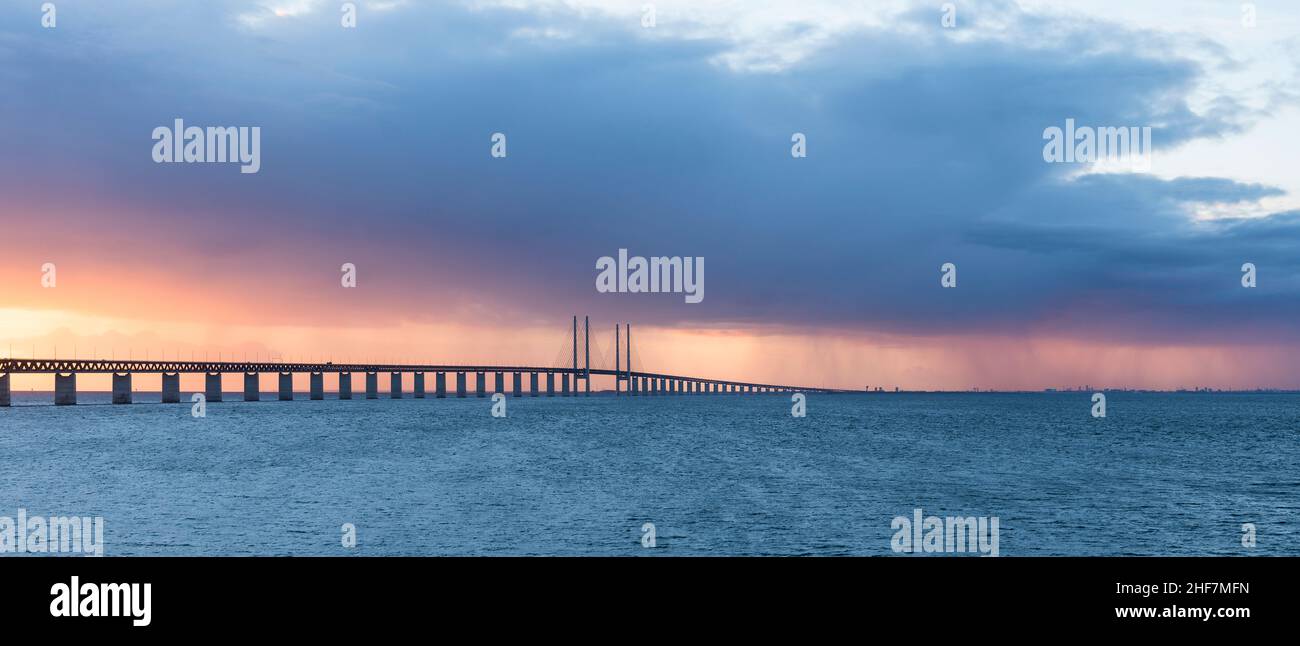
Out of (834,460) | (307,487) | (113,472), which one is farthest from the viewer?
(834,460)

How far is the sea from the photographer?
3716cm

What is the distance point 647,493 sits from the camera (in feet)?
173

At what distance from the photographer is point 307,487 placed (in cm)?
5781

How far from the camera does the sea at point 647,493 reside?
37.2 meters

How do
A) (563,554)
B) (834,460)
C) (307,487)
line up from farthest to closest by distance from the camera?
1. (834,460)
2. (307,487)
3. (563,554)

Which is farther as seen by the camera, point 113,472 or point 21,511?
point 113,472

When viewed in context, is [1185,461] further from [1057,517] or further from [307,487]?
[307,487]
